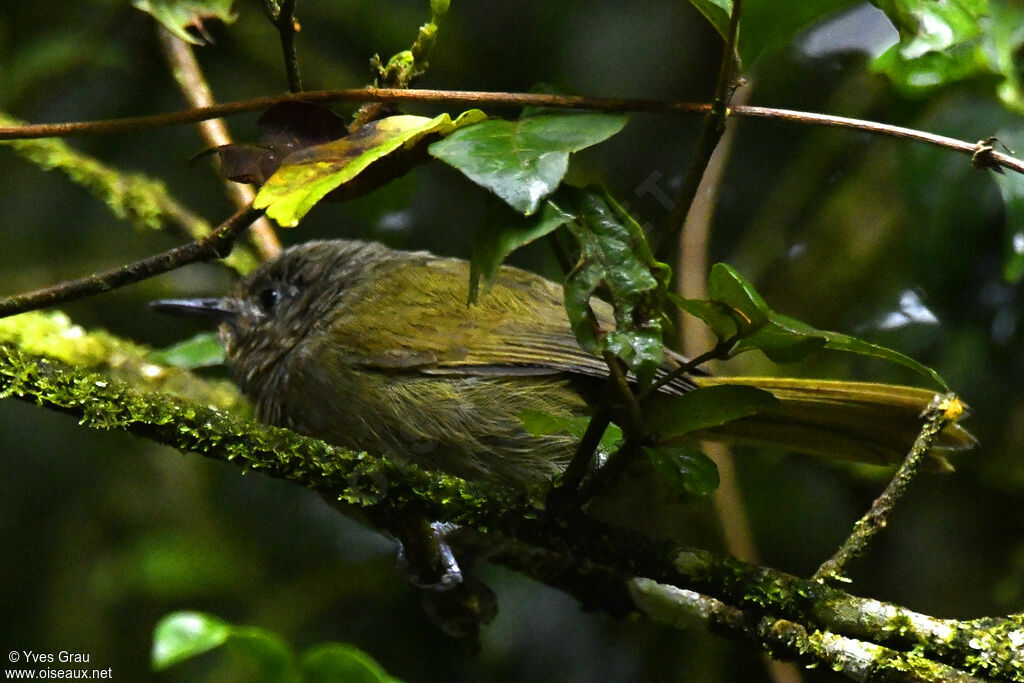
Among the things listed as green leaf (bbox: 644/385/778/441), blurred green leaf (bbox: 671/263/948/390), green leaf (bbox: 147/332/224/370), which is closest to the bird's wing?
green leaf (bbox: 147/332/224/370)

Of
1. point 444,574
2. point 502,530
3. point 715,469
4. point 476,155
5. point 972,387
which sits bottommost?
point 444,574

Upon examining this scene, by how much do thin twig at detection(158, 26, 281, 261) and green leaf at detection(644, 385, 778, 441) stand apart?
187cm

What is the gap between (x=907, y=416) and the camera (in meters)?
2.21

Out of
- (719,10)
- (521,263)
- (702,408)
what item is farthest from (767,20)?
(521,263)

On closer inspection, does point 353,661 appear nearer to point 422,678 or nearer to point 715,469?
point 715,469

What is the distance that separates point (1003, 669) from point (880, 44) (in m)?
2.61

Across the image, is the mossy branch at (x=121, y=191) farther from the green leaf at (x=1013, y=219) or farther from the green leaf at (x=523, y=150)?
the green leaf at (x=1013, y=219)

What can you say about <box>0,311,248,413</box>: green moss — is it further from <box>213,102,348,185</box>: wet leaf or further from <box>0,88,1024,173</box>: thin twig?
<box>213,102,348,185</box>: wet leaf

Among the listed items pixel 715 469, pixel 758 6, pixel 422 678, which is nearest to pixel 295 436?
pixel 715 469

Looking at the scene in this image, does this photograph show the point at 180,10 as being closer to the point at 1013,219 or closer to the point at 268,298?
the point at 268,298

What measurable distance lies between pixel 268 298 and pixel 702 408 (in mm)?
1930

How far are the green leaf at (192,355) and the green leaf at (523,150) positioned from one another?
170 cm

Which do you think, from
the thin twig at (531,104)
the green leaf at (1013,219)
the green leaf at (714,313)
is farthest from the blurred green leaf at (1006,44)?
the green leaf at (714,313)

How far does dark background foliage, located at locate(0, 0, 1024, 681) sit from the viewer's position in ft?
10.6
